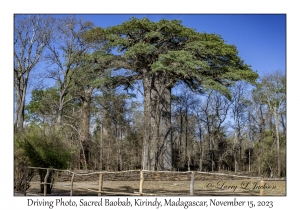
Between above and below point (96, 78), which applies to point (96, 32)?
above

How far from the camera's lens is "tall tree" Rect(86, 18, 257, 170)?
18.9 meters

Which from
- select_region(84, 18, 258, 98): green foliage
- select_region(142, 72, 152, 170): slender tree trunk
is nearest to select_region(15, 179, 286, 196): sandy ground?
select_region(142, 72, 152, 170): slender tree trunk

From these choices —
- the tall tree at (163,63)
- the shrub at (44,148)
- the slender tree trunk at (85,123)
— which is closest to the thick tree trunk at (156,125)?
the tall tree at (163,63)

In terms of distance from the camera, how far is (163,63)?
1873 cm

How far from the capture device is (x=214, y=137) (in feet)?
94.5

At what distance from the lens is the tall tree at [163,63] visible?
18859 millimetres

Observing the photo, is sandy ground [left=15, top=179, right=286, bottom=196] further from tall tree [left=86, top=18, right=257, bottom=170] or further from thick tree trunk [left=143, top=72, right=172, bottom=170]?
tall tree [left=86, top=18, right=257, bottom=170]

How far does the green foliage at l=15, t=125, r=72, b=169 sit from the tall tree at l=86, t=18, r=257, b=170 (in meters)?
7.29

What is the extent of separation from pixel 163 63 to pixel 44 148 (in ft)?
27.1

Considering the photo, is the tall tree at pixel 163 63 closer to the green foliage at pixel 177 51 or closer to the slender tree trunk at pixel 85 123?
the green foliage at pixel 177 51
